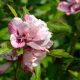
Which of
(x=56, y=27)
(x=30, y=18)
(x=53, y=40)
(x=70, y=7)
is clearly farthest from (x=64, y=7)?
(x=30, y=18)

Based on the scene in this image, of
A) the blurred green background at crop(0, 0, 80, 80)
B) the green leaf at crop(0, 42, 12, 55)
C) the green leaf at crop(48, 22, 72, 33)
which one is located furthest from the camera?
the blurred green background at crop(0, 0, 80, 80)

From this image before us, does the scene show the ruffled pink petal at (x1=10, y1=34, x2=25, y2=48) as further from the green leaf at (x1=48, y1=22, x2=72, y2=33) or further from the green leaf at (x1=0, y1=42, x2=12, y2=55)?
the green leaf at (x1=48, y1=22, x2=72, y2=33)

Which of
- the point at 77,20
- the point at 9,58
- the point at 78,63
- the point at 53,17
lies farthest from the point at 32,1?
the point at 9,58

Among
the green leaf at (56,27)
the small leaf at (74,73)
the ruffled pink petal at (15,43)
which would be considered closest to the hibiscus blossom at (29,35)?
the ruffled pink petal at (15,43)

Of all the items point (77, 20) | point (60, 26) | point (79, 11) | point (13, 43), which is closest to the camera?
point (13, 43)

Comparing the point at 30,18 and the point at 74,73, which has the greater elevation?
the point at 30,18

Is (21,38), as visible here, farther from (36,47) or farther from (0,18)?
(0,18)

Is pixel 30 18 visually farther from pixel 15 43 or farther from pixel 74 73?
pixel 74 73

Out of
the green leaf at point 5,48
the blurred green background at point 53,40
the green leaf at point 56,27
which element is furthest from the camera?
the blurred green background at point 53,40

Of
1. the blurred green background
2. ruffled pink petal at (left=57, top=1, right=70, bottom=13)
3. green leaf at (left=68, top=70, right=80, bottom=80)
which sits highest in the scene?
ruffled pink petal at (left=57, top=1, right=70, bottom=13)

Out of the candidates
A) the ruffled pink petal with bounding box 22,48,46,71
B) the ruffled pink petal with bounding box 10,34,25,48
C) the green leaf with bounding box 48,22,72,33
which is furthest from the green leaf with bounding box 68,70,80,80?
the ruffled pink petal with bounding box 10,34,25,48

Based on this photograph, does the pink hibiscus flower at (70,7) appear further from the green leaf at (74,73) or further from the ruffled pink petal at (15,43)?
→ the ruffled pink petal at (15,43)
